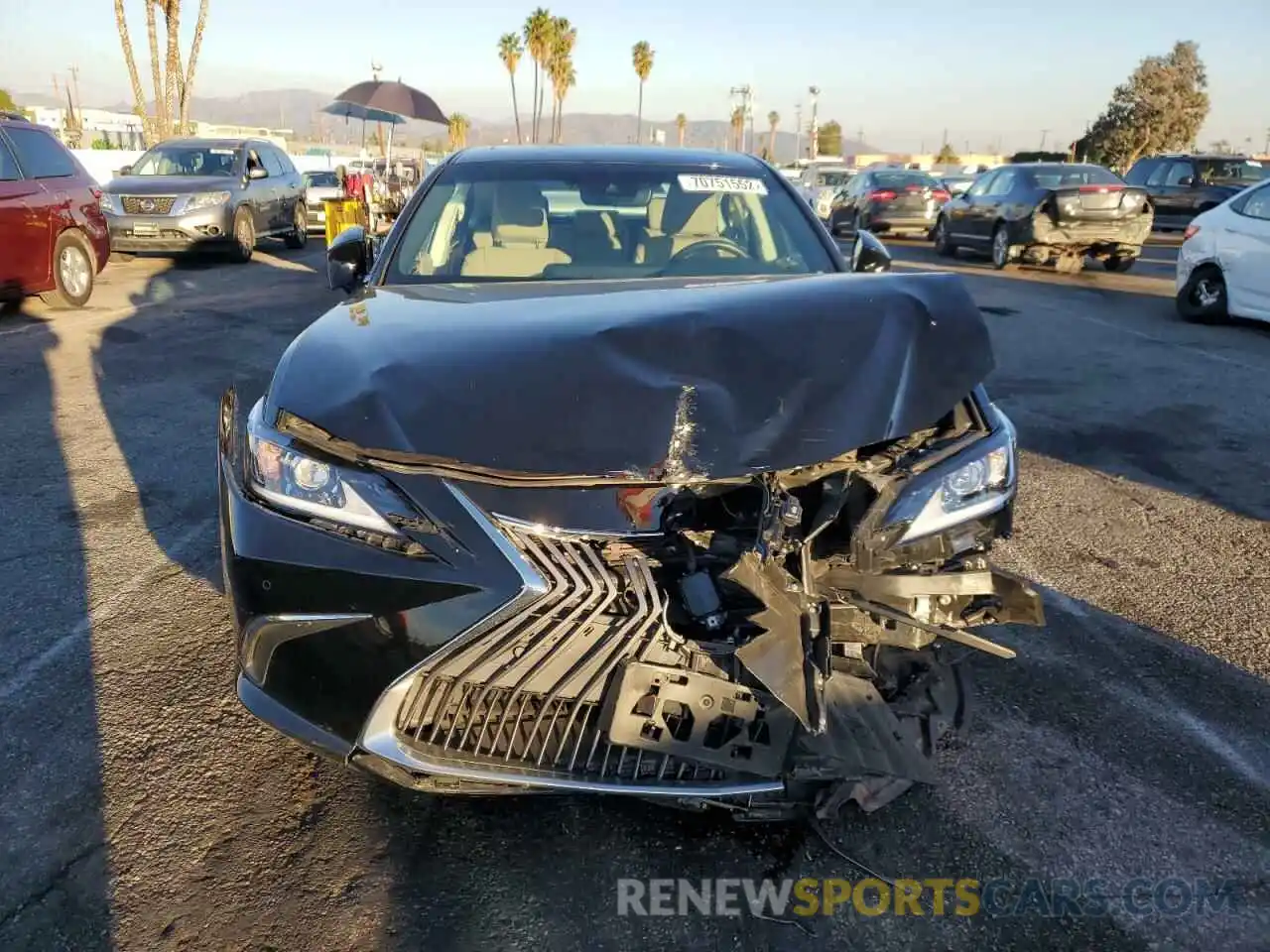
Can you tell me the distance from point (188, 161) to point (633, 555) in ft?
51.3

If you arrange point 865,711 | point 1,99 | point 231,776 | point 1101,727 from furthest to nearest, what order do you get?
point 1,99 → point 1101,727 → point 231,776 → point 865,711

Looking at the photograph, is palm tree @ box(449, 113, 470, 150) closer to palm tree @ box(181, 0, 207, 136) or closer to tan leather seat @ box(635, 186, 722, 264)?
palm tree @ box(181, 0, 207, 136)

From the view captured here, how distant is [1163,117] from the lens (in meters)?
44.1

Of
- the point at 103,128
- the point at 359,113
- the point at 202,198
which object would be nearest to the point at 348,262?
the point at 202,198

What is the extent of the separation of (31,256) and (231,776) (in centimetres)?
842

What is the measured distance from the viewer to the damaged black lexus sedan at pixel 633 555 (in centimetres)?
201

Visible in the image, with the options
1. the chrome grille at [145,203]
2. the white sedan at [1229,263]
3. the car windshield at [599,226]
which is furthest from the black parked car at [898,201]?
the car windshield at [599,226]

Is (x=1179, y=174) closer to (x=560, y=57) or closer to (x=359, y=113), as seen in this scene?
(x=359, y=113)

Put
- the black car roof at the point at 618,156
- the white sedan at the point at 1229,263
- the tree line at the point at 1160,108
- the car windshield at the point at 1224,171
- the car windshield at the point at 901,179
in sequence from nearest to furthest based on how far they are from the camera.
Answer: the black car roof at the point at 618,156 → the white sedan at the point at 1229,263 → the car windshield at the point at 1224,171 → the car windshield at the point at 901,179 → the tree line at the point at 1160,108

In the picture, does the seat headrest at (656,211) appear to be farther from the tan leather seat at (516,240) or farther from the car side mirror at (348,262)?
the car side mirror at (348,262)

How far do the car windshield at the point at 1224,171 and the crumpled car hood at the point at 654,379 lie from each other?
67.6ft

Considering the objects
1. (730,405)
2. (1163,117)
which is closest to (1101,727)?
(730,405)

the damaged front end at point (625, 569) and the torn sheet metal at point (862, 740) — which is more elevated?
the damaged front end at point (625, 569)

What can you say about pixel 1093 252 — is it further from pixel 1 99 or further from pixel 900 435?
pixel 1 99
